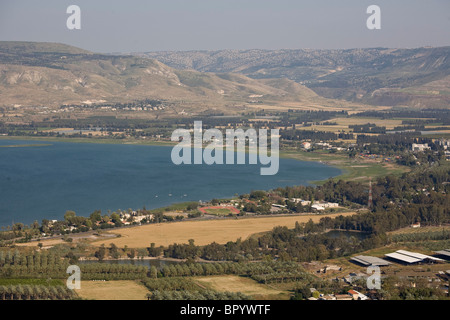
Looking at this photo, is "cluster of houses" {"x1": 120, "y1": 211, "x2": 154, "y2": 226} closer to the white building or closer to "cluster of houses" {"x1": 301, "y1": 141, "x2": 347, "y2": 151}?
"cluster of houses" {"x1": 301, "y1": 141, "x2": 347, "y2": 151}

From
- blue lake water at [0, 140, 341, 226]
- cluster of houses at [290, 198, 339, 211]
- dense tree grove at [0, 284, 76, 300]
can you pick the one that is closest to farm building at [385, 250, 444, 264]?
cluster of houses at [290, 198, 339, 211]

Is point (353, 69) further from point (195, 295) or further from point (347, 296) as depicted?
point (195, 295)

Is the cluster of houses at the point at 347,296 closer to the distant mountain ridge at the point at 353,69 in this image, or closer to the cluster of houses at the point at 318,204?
the cluster of houses at the point at 318,204

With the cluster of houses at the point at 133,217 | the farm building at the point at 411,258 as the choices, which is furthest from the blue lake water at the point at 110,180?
the farm building at the point at 411,258

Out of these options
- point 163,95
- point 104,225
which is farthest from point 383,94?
point 104,225

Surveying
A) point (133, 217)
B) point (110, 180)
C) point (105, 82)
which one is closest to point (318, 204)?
point (133, 217)

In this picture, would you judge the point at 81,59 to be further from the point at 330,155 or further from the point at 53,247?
the point at 53,247
